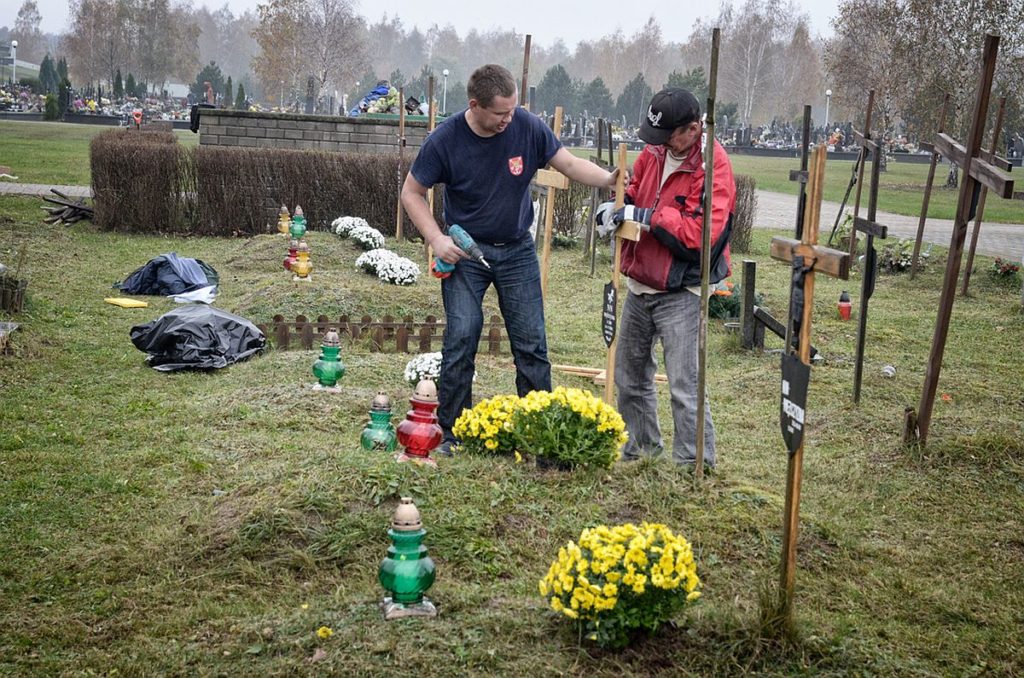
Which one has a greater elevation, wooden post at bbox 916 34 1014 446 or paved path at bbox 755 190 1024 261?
wooden post at bbox 916 34 1014 446

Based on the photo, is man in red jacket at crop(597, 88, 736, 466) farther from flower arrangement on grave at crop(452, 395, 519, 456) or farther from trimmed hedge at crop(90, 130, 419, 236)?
trimmed hedge at crop(90, 130, 419, 236)

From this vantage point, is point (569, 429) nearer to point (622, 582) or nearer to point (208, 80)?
point (622, 582)

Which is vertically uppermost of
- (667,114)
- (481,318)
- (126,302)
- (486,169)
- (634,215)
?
(667,114)

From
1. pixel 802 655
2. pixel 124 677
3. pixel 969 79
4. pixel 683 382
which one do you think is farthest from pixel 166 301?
pixel 969 79

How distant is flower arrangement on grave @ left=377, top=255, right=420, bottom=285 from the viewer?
11.6 metres

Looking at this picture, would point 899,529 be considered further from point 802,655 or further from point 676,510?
point 802,655

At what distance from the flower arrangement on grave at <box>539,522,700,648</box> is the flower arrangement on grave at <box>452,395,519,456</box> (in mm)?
1608

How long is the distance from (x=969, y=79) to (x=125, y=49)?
71714 millimetres

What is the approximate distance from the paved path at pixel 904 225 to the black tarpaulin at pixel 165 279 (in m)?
8.52

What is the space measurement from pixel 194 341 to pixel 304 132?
1269cm

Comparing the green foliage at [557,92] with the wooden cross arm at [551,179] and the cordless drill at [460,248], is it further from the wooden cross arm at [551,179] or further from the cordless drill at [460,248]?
the cordless drill at [460,248]

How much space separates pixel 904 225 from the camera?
22.9 m

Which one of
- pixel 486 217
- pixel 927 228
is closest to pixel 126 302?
pixel 486 217

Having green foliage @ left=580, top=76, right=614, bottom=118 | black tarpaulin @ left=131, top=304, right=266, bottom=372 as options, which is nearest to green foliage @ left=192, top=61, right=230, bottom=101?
green foliage @ left=580, top=76, right=614, bottom=118
